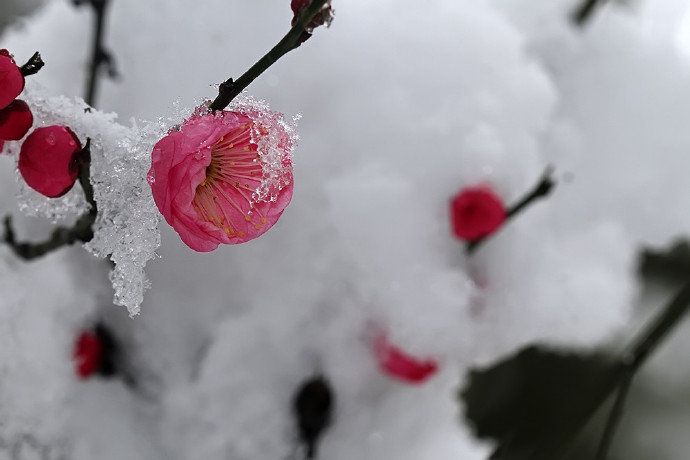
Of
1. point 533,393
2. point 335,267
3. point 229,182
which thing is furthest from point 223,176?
point 533,393

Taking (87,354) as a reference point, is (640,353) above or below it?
above

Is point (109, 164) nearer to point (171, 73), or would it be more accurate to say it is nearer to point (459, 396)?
point (171, 73)

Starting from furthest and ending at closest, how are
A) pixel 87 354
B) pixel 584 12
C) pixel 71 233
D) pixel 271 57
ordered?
pixel 584 12 → pixel 87 354 → pixel 71 233 → pixel 271 57

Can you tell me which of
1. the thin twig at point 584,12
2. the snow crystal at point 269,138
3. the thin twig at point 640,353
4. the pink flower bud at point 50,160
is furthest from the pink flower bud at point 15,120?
the thin twig at point 584,12

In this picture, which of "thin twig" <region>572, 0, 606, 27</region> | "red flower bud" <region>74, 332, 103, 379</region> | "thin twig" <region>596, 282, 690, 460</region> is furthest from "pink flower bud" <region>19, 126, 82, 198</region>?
"thin twig" <region>572, 0, 606, 27</region>

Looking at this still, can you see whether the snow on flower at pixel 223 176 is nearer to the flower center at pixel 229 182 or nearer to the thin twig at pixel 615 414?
the flower center at pixel 229 182

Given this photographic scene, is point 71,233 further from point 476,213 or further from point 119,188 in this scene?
point 476,213

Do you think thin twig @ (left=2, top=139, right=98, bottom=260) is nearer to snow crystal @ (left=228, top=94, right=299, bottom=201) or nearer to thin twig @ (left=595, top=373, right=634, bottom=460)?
snow crystal @ (left=228, top=94, right=299, bottom=201)
